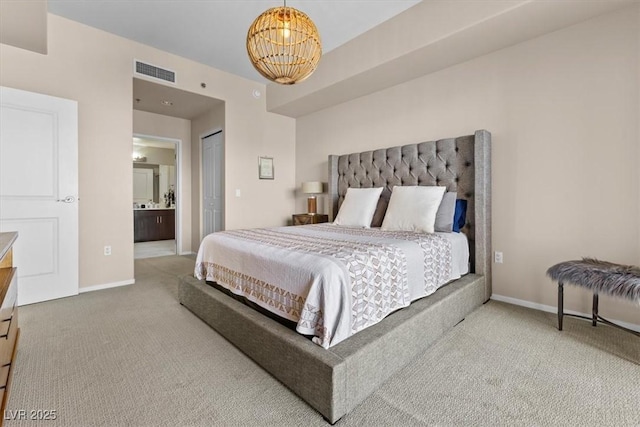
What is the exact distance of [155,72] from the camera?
12.1 ft

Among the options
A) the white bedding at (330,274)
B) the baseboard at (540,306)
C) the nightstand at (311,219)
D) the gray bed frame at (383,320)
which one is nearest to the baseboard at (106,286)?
the gray bed frame at (383,320)

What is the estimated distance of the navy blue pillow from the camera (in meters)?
2.92

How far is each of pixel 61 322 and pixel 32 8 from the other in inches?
104

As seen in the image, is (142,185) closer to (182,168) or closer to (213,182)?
(182,168)

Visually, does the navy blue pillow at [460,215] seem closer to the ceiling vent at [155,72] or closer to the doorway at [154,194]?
the ceiling vent at [155,72]

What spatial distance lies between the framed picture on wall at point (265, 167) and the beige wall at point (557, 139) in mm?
2600

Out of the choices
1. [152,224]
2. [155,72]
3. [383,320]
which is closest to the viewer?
[383,320]

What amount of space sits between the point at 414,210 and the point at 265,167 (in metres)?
2.87

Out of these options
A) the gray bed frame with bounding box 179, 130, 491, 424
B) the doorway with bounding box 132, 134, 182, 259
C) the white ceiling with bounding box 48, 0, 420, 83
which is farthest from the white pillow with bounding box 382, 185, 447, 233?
the doorway with bounding box 132, 134, 182, 259

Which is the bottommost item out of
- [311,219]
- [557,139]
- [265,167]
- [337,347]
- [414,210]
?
[337,347]

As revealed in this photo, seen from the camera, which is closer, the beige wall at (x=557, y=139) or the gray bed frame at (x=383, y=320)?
the gray bed frame at (x=383, y=320)

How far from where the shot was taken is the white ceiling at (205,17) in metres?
2.84

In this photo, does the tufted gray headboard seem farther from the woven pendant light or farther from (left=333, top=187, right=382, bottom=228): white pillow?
the woven pendant light

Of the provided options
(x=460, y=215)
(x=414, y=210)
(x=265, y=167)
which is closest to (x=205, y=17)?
(x=265, y=167)
